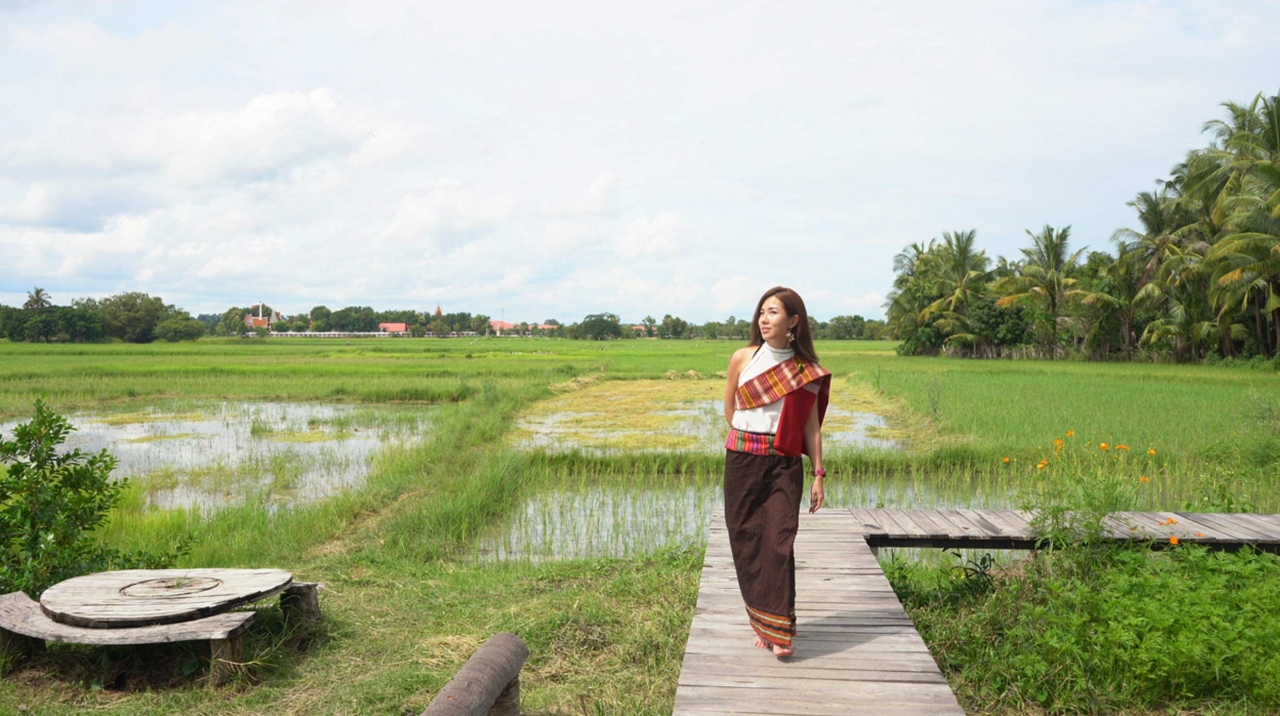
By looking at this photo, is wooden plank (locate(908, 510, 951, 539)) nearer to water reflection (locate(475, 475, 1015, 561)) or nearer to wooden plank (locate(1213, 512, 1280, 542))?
water reflection (locate(475, 475, 1015, 561))

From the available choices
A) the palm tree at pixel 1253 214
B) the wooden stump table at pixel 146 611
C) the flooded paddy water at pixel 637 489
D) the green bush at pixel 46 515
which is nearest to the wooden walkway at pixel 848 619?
the flooded paddy water at pixel 637 489

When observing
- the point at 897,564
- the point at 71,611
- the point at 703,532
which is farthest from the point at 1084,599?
the point at 71,611

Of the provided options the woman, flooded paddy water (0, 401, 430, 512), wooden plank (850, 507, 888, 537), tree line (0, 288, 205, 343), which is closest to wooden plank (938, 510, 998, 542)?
wooden plank (850, 507, 888, 537)

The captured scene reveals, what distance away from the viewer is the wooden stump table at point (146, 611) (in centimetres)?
321

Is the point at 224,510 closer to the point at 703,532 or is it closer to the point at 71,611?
the point at 71,611

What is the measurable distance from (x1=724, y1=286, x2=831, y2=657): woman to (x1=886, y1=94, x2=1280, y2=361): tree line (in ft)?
63.0

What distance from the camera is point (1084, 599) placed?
137 inches

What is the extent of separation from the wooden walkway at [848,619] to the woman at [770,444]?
0.65ft

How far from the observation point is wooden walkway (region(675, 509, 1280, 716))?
2.34 m

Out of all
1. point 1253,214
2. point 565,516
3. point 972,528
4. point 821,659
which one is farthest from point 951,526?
point 1253,214

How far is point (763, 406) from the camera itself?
9.14 ft

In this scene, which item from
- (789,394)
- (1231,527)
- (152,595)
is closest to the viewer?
(789,394)

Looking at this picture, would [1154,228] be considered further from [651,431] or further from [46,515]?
[46,515]

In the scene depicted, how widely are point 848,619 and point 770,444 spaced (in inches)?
31.1
